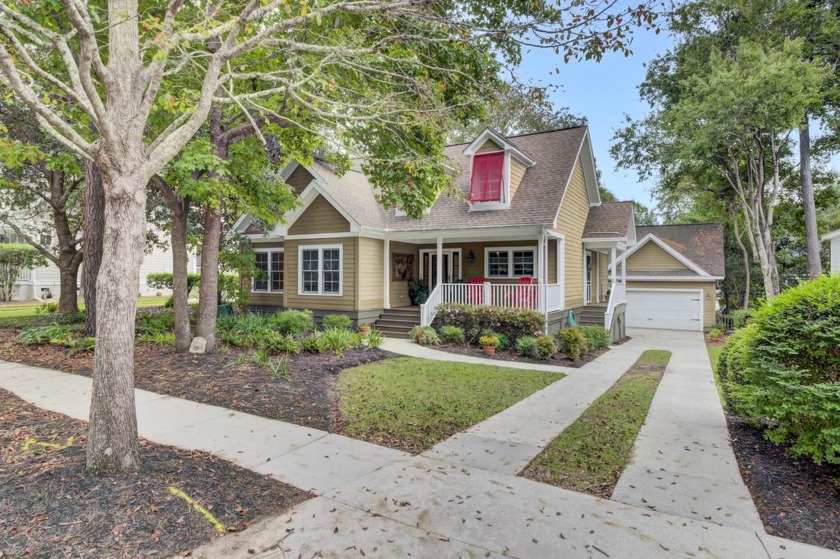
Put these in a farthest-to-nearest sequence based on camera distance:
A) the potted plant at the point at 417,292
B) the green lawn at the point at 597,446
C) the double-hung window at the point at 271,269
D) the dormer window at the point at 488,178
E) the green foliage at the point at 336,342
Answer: the double-hung window at the point at 271,269
the potted plant at the point at 417,292
the dormer window at the point at 488,178
the green foliage at the point at 336,342
the green lawn at the point at 597,446

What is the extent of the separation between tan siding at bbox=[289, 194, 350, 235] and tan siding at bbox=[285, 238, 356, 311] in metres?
0.36

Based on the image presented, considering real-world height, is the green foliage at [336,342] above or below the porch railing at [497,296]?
below

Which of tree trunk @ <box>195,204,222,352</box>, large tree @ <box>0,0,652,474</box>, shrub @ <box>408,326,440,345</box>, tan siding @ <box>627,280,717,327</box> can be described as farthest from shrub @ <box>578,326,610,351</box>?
tree trunk @ <box>195,204,222,352</box>

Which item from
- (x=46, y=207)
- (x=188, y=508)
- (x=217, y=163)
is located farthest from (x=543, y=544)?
(x=46, y=207)

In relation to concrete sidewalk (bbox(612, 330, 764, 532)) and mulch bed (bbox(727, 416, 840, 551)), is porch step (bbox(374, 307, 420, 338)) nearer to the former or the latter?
concrete sidewalk (bbox(612, 330, 764, 532))

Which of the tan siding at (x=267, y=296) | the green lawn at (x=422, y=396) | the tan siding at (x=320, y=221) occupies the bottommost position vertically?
the green lawn at (x=422, y=396)

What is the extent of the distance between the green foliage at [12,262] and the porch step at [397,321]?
1897 cm

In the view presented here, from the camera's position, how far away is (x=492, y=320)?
→ 12.8 meters

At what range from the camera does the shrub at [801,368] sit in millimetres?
4086

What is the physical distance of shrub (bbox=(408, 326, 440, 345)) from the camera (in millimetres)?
12648

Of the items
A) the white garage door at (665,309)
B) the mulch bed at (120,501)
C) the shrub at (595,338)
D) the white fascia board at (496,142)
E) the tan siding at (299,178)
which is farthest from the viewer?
the white garage door at (665,309)

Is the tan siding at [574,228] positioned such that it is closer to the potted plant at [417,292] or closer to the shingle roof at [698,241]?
the potted plant at [417,292]

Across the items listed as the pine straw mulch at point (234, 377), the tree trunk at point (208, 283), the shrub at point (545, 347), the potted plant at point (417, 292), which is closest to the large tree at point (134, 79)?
the pine straw mulch at point (234, 377)

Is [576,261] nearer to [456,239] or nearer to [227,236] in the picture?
[456,239]
